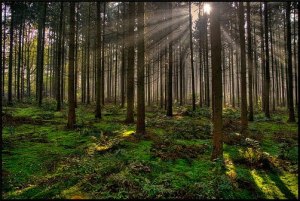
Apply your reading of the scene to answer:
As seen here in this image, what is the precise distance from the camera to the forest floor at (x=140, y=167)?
22.7 feet

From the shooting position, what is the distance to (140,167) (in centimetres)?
848

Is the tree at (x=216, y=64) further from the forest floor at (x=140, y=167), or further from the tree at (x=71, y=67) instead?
the tree at (x=71, y=67)

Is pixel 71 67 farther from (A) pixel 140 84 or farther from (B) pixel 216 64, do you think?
(B) pixel 216 64

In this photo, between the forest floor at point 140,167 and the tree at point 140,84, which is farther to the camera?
the tree at point 140,84

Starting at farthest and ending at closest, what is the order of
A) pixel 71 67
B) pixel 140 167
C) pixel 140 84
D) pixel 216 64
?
pixel 71 67 → pixel 140 84 → pixel 216 64 → pixel 140 167

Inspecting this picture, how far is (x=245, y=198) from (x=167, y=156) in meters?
3.59

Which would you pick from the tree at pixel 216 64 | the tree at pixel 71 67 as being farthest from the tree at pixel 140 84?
the tree at pixel 216 64

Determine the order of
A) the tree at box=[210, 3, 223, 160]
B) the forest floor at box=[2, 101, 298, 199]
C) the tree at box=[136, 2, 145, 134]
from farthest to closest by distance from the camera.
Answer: the tree at box=[136, 2, 145, 134], the tree at box=[210, 3, 223, 160], the forest floor at box=[2, 101, 298, 199]

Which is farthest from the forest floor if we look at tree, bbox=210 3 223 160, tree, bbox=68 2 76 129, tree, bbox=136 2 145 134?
tree, bbox=68 2 76 129

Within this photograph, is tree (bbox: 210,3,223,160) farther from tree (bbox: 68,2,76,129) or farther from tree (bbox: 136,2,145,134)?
tree (bbox: 68,2,76,129)

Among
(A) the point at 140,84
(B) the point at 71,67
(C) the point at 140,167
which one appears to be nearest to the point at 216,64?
(C) the point at 140,167

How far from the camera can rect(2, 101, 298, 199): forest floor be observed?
692 cm

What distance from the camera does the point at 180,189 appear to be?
7.04 metres

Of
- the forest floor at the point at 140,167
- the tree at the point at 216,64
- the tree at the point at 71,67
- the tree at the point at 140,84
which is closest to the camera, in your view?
the forest floor at the point at 140,167
